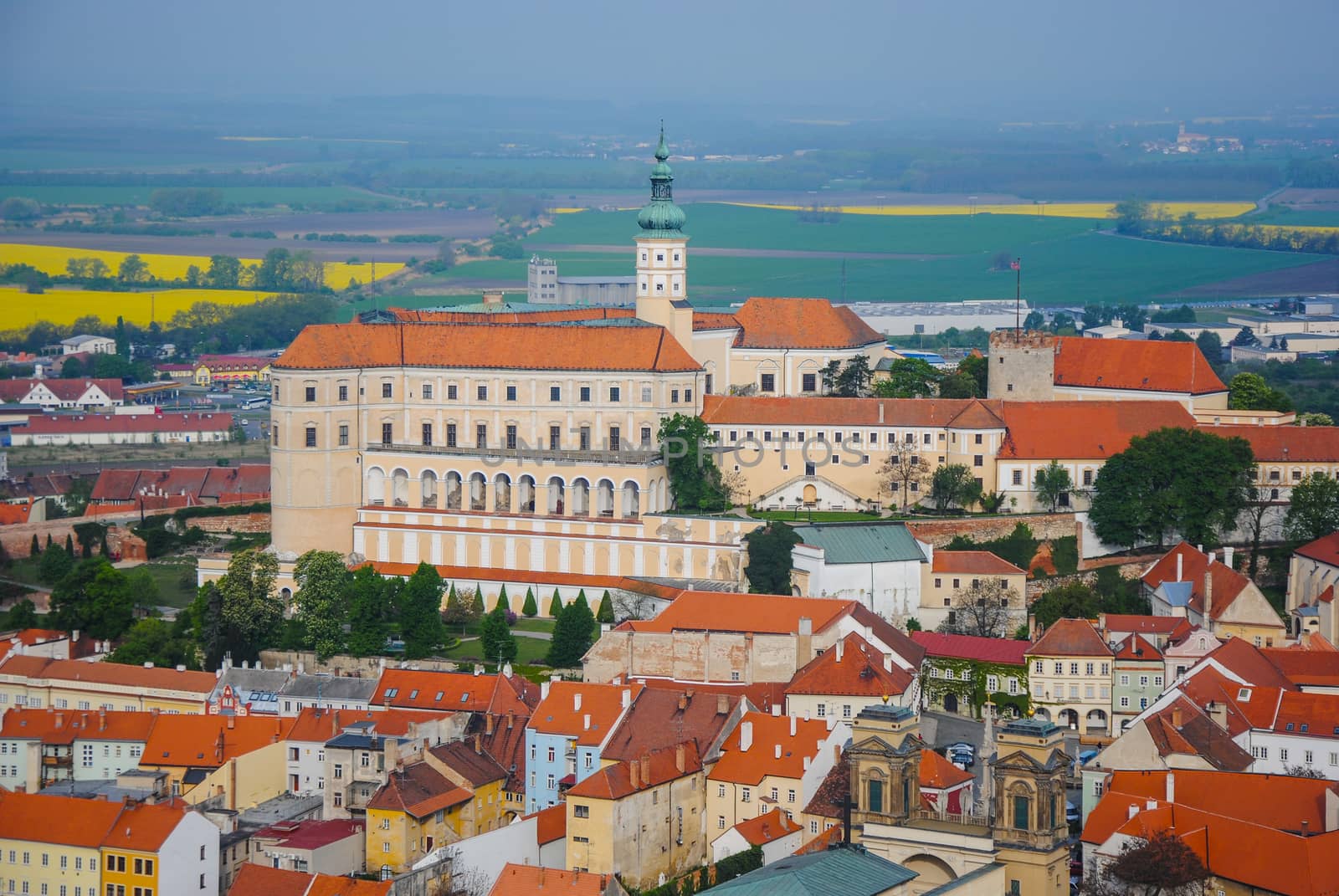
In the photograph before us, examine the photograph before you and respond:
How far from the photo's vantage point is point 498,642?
7956 cm

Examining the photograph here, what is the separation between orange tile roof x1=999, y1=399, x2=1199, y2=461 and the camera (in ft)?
291

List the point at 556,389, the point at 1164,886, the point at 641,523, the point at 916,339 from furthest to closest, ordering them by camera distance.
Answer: the point at 916,339 → the point at 556,389 → the point at 641,523 → the point at 1164,886

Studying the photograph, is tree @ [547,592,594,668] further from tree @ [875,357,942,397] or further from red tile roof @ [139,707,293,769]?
tree @ [875,357,942,397]

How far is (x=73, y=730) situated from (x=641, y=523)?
22896 mm

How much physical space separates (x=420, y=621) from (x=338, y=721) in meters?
11.8

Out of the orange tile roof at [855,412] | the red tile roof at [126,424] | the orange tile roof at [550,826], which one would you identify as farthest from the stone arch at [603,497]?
the red tile roof at [126,424]

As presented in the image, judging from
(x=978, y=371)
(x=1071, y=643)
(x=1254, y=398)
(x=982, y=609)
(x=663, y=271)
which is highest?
(x=663, y=271)

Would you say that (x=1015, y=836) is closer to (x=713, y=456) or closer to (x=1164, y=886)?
(x=1164, y=886)

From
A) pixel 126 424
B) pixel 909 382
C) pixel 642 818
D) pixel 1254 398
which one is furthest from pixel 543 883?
pixel 126 424

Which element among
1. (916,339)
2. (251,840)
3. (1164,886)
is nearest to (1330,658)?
(1164,886)

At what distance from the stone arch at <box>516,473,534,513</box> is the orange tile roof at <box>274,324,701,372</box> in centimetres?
436

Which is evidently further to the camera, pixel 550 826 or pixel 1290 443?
pixel 1290 443

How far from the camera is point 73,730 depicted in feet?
239

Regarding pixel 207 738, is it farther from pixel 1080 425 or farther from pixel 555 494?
pixel 1080 425
